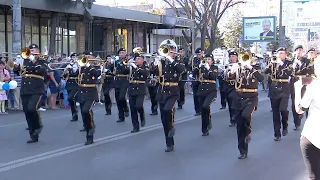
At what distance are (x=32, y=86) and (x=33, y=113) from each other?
0.54 m

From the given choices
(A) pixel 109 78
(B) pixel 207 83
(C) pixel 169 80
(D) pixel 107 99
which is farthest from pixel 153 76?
(D) pixel 107 99

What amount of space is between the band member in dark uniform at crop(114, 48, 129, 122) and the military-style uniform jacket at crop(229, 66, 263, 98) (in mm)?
4933

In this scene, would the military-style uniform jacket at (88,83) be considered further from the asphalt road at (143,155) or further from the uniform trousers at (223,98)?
the uniform trousers at (223,98)

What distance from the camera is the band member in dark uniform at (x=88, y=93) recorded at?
9781mm

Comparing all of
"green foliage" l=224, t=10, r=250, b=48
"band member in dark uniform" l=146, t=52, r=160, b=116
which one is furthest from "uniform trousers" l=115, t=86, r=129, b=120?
"green foliage" l=224, t=10, r=250, b=48

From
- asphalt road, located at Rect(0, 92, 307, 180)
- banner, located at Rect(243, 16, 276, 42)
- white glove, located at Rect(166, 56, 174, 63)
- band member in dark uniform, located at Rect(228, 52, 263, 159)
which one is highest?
banner, located at Rect(243, 16, 276, 42)

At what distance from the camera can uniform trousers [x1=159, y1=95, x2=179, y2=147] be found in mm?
9055

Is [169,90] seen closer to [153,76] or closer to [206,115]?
[206,115]

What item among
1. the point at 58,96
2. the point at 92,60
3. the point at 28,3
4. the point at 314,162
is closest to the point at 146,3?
the point at 28,3

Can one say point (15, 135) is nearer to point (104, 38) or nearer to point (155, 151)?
point (155, 151)

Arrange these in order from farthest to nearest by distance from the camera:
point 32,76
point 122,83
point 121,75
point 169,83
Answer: point 121,75 → point 122,83 → point 32,76 → point 169,83

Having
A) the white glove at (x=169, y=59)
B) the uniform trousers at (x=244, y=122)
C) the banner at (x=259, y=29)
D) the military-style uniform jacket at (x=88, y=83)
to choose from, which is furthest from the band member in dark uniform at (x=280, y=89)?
the banner at (x=259, y=29)

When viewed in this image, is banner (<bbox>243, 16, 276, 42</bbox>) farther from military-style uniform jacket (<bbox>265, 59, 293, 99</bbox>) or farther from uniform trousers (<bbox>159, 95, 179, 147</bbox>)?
uniform trousers (<bbox>159, 95, 179, 147</bbox>)

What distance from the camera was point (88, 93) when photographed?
1005 centimetres
